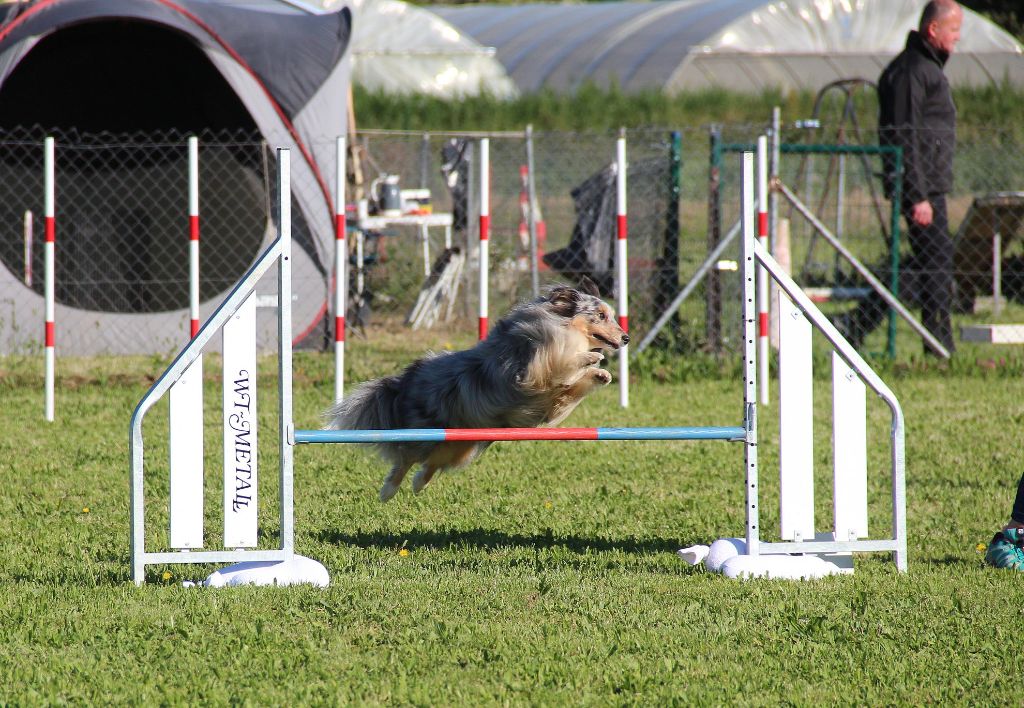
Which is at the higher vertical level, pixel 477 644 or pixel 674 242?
pixel 674 242

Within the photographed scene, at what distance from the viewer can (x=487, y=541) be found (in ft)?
15.8

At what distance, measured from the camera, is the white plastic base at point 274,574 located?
4.05 metres

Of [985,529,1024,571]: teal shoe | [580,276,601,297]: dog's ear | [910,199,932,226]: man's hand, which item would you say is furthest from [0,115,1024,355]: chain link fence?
[985,529,1024,571]: teal shoe

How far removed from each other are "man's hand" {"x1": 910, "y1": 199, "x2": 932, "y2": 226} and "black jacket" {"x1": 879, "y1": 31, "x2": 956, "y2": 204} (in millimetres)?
95

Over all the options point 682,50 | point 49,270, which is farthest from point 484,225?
point 682,50

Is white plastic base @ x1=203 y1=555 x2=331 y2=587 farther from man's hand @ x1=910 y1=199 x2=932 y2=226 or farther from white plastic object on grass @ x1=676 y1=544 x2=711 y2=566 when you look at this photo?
man's hand @ x1=910 y1=199 x2=932 y2=226

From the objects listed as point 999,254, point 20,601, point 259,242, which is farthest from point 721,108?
point 20,601

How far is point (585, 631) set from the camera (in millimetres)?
3609

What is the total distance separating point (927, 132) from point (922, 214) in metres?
0.62

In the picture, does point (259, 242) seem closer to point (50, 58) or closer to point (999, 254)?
point (50, 58)

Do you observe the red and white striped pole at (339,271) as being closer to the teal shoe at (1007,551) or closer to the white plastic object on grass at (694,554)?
the white plastic object on grass at (694,554)

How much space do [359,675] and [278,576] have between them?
899 mm

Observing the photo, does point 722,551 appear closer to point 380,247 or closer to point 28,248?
point 28,248

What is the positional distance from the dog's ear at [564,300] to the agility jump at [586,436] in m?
0.86
